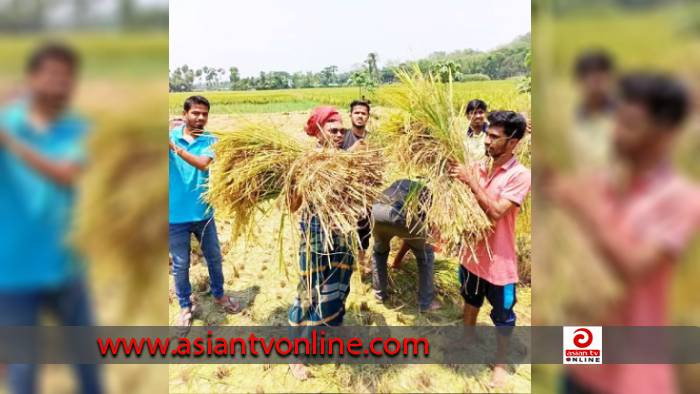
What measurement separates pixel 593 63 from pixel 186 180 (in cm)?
207

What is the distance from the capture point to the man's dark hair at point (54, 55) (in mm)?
985

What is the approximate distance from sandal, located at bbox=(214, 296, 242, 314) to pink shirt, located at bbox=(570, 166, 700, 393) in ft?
7.75

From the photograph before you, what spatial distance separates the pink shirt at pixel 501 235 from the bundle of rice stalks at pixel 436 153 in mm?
68

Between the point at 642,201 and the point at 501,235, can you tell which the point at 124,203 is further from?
the point at 501,235

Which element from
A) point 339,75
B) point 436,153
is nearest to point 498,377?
point 436,153

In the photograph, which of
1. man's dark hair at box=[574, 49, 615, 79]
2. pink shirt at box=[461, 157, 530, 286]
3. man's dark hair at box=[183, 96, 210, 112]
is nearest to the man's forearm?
man's dark hair at box=[574, 49, 615, 79]

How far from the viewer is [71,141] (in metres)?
0.99

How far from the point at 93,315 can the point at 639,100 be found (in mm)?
1721

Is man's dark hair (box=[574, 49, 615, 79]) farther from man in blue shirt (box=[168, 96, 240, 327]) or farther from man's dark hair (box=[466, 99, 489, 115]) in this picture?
man in blue shirt (box=[168, 96, 240, 327])

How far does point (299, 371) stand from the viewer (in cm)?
201

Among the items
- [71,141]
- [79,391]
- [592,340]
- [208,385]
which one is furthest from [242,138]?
[592,340]

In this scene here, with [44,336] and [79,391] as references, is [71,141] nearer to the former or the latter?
[44,336]

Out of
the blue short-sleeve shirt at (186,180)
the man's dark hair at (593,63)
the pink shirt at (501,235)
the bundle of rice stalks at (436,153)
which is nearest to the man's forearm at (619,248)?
the man's dark hair at (593,63)

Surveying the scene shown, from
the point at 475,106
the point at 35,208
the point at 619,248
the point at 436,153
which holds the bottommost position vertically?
the point at 619,248
